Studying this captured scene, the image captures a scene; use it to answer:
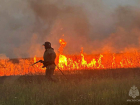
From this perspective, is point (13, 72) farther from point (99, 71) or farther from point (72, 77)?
point (99, 71)

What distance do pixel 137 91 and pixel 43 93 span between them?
385 centimetres

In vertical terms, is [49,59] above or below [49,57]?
below

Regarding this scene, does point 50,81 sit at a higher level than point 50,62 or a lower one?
lower

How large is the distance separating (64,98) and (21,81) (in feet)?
16.5

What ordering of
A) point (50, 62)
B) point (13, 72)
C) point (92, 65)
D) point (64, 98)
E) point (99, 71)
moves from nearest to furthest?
point (64, 98), point (50, 62), point (99, 71), point (13, 72), point (92, 65)

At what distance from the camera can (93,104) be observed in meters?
7.32

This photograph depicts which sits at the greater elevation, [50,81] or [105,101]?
[50,81]

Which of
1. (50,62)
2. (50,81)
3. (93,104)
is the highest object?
(50,62)

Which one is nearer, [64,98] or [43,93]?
[64,98]

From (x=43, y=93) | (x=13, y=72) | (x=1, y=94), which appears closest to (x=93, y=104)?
(x=43, y=93)

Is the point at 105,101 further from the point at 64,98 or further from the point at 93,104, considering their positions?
the point at 64,98

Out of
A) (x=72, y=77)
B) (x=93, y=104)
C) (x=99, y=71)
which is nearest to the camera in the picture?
(x=93, y=104)

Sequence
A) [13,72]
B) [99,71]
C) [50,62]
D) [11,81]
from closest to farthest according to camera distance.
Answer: [50,62] → [11,81] → [99,71] → [13,72]

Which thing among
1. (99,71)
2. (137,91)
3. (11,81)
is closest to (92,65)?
(99,71)
